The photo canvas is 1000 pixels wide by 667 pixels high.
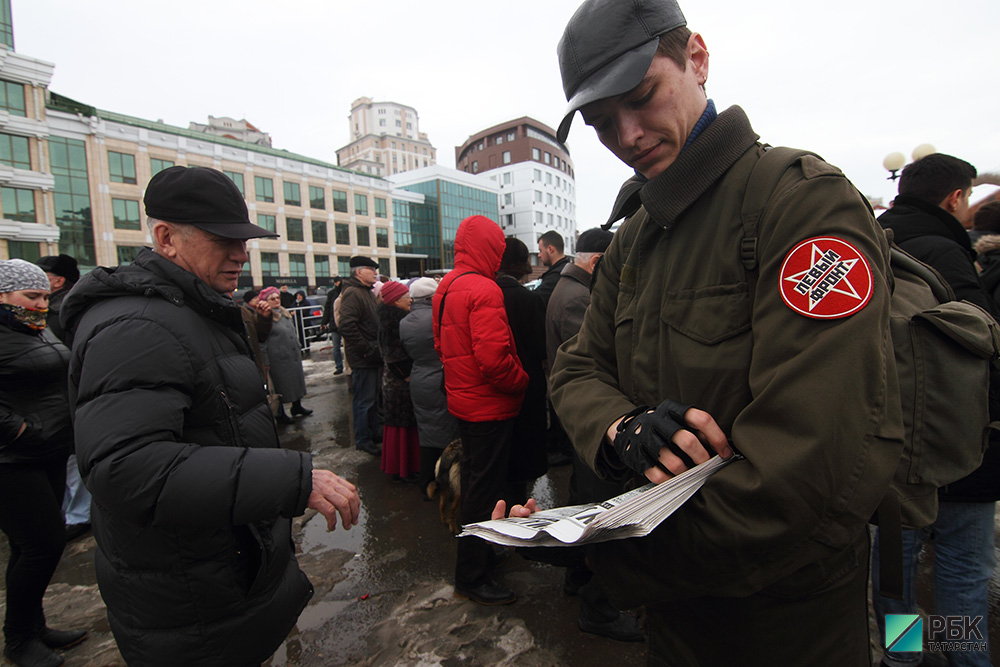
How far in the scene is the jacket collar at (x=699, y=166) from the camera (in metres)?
1.10

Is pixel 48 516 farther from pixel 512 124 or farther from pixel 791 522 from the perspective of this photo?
pixel 512 124

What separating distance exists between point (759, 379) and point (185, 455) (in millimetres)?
1590

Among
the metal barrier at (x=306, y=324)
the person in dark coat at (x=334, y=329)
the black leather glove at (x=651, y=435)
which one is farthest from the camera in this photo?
the metal barrier at (x=306, y=324)

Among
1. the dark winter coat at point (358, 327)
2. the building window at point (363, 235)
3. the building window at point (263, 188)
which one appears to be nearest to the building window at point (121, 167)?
the building window at point (263, 188)

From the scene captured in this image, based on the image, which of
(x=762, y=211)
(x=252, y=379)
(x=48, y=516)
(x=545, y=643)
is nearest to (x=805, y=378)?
(x=762, y=211)

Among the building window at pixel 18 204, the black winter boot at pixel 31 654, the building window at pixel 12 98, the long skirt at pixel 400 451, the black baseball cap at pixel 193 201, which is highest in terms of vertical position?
the building window at pixel 12 98

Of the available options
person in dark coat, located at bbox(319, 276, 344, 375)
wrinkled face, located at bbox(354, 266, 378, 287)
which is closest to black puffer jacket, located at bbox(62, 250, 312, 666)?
wrinkled face, located at bbox(354, 266, 378, 287)

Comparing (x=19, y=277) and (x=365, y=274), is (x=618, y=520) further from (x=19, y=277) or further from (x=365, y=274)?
(x=365, y=274)

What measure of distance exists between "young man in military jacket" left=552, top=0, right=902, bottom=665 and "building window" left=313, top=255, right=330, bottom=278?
48472 millimetres

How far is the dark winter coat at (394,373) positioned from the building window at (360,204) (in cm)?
4942

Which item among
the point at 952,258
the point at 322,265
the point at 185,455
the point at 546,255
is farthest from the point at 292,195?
the point at 952,258

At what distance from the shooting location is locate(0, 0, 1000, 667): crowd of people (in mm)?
846

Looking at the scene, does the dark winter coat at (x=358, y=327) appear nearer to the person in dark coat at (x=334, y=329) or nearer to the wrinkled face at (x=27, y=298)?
the wrinkled face at (x=27, y=298)

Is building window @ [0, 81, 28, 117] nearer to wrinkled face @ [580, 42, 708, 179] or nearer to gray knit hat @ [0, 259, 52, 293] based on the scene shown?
gray knit hat @ [0, 259, 52, 293]
